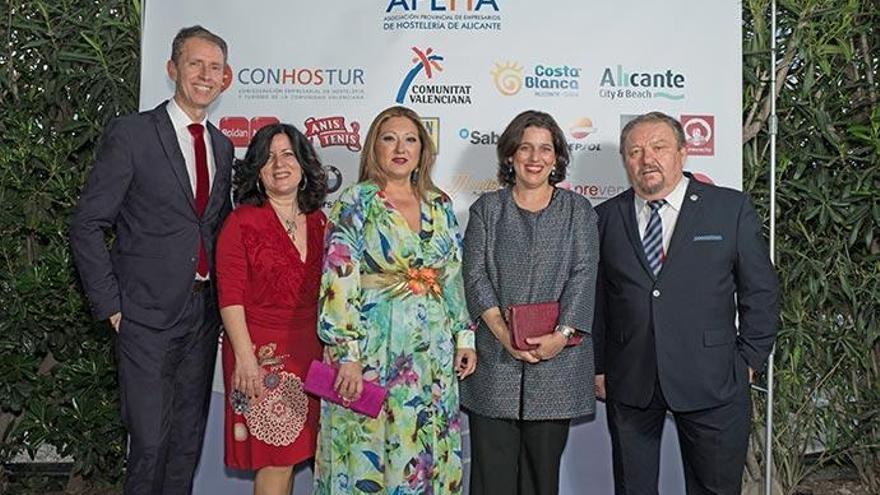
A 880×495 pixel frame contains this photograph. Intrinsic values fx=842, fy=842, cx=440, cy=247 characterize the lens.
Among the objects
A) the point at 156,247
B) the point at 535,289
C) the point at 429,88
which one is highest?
the point at 429,88

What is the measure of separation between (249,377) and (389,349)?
1.48ft

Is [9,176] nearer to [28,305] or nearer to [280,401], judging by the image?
[28,305]

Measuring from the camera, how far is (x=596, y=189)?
3.50 m

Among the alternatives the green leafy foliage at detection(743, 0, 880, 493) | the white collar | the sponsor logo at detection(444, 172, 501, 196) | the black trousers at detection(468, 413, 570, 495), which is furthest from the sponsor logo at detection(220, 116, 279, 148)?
the green leafy foliage at detection(743, 0, 880, 493)

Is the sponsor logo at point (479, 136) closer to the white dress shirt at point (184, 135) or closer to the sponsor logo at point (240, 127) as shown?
A: the sponsor logo at point (240, 127)

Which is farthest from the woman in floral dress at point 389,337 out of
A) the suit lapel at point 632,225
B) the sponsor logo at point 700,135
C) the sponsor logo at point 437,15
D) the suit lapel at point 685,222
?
the sponsor logo at point 700,135

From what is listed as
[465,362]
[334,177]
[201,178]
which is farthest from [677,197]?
[201,178]

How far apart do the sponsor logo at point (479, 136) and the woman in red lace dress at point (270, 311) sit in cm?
87

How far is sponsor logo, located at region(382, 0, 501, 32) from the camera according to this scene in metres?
3.49

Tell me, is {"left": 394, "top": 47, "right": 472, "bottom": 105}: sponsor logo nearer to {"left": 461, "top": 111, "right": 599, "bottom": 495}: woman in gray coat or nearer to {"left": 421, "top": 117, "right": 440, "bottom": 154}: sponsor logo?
{"left": 421, "top": 117, "right": 440, "bottom": 154}: sponsor logo

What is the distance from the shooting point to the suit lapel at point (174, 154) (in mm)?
2719

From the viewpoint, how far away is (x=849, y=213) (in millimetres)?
3477

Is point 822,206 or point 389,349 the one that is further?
point 822,206

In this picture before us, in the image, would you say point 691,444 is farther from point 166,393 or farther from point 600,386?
point 166,393
